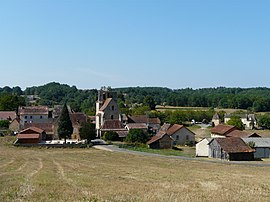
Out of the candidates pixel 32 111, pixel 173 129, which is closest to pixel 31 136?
pixel 173 129

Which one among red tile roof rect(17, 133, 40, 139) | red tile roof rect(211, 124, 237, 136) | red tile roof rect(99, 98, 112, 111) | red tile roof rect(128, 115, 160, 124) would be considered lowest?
red tile roof rect(17, 133, 40, 139)

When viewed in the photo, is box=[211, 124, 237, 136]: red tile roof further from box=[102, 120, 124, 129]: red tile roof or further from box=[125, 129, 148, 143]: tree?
box=[102, 120, 124, 129]: red tile roof

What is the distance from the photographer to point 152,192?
20.4 m

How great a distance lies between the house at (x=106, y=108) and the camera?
77938 millimetres

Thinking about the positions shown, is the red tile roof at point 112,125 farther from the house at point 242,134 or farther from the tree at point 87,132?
the house at point 242,134

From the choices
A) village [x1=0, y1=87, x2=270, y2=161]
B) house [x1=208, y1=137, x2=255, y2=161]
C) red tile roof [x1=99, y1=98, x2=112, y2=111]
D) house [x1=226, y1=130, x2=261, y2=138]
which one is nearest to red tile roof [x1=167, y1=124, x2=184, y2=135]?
village [x1=0, y1=87, x2=270, y2=161]

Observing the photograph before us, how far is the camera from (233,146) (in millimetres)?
A: 52375

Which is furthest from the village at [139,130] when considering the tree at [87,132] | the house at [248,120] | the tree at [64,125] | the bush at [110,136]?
the house at [248,120]

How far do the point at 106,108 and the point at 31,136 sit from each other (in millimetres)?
17863

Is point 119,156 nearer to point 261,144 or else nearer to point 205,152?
point 205,152

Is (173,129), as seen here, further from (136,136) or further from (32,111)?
(32,111)

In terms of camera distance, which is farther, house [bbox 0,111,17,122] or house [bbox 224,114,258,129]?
house [bbox 224,114,258,129]

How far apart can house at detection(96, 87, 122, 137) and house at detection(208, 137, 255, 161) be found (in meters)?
28.3

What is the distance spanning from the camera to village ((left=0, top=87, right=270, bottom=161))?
175ft
